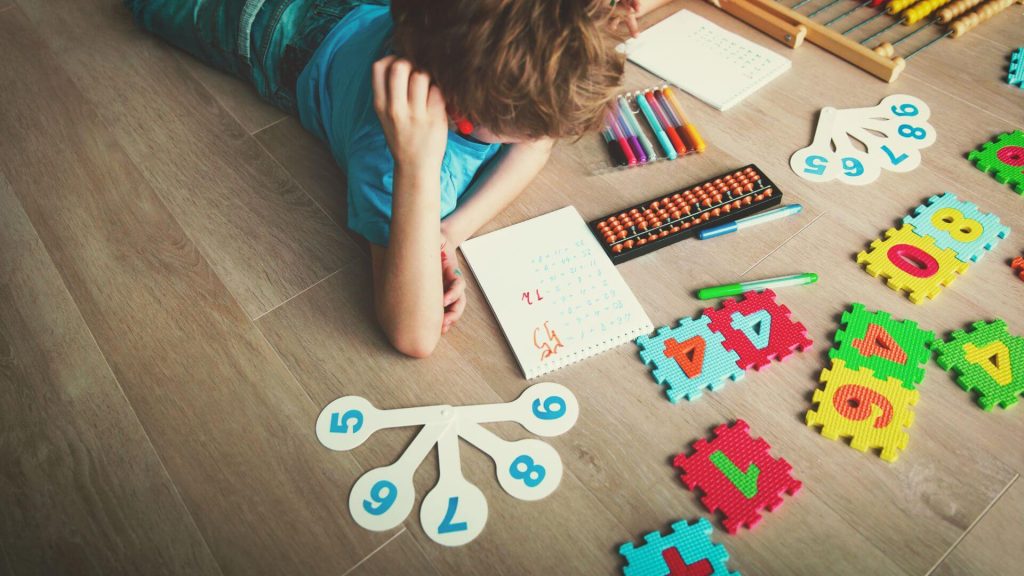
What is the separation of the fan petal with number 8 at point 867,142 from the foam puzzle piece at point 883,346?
261 millimetres

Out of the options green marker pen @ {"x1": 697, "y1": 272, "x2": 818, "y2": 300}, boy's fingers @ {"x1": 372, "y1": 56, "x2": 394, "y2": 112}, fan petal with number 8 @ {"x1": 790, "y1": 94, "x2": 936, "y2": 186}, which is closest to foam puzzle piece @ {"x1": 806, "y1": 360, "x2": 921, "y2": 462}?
green marker pen @ {"x1": 697, "y1": 272, "x2": 818, "y2": 300}

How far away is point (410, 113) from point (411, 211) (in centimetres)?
11

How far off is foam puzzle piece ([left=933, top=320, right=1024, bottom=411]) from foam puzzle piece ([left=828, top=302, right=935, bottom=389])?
25 mm

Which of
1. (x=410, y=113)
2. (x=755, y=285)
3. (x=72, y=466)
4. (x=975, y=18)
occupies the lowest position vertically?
(x=72, y=466)

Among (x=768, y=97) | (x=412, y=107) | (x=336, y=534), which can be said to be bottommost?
(x=336, y=534)

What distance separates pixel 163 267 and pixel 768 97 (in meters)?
1.00

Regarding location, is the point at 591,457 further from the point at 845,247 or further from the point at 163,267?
the point at 163,267

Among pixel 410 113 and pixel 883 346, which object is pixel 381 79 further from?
pixel 883 346

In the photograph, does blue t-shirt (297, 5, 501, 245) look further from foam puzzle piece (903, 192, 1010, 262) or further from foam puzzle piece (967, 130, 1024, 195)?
foam puzzle piece (967, 130, 1024, 195)

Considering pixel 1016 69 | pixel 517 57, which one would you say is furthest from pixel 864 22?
pixel 517 57

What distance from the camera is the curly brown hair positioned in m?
0.64

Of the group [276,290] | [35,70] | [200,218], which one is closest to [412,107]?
[276,290]

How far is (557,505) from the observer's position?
752 mm

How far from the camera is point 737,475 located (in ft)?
2.49
